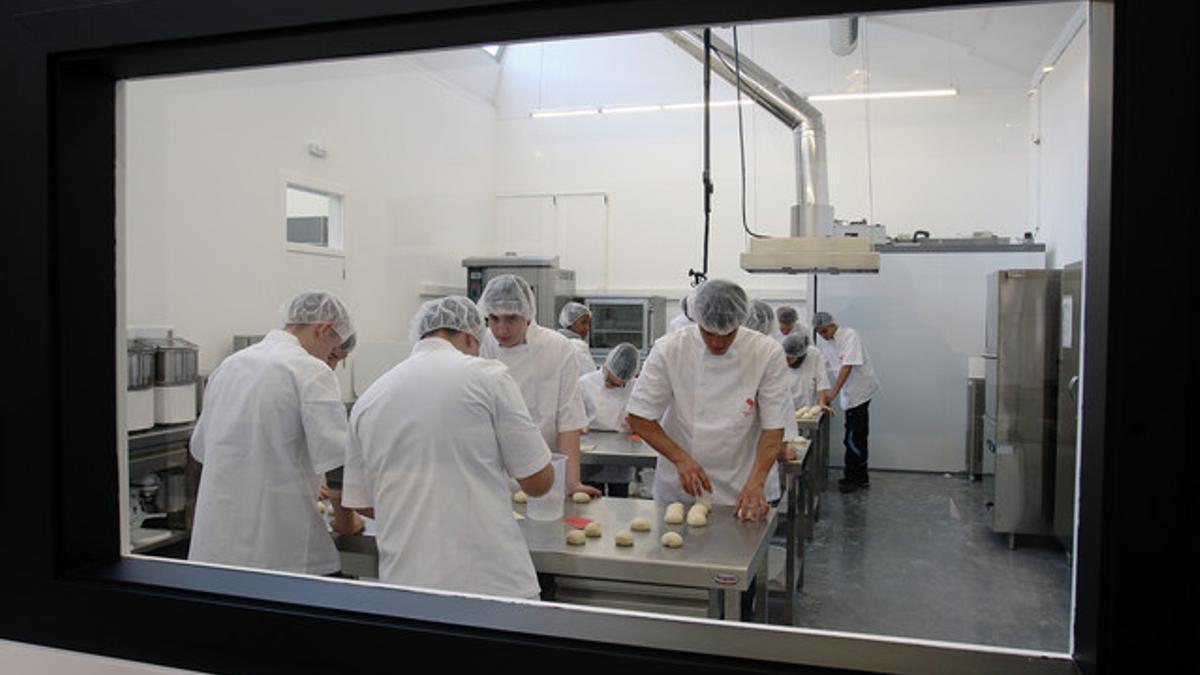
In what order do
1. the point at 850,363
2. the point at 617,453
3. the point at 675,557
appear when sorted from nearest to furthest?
the point at 675,557, the point at 617,453, the point at 850,363

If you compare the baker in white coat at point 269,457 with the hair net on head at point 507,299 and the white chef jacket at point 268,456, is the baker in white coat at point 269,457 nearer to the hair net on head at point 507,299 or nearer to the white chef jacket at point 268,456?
the white chef jacket at point 268,456

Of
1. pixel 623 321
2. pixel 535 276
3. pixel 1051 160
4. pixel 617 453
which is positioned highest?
pixel 1051 160

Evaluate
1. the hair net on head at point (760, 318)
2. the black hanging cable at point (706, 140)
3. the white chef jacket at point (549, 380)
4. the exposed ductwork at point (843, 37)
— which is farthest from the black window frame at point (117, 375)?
the exposed ductwork at point (843, 37)

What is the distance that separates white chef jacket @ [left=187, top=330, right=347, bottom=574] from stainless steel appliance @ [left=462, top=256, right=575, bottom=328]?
3.48 metres

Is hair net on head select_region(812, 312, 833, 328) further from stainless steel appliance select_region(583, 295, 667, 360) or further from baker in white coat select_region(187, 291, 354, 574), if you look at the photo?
baker in white coat select_region(187, 291, 354, 574)

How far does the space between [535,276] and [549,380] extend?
2.66m

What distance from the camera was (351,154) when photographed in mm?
4305

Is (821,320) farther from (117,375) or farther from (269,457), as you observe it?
(117,375)

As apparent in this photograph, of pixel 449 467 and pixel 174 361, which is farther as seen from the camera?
pixel 174 361

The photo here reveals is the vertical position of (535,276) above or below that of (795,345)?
above

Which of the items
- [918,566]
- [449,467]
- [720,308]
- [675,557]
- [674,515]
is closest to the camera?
[449,467]

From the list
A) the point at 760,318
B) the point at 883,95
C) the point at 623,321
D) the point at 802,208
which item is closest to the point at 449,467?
the point at 802,208

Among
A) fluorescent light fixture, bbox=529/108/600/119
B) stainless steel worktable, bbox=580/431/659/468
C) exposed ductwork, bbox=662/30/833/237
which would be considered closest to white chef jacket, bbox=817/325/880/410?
exposed ductwork, bbox=662/30/833/237

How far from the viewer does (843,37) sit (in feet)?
16.3
